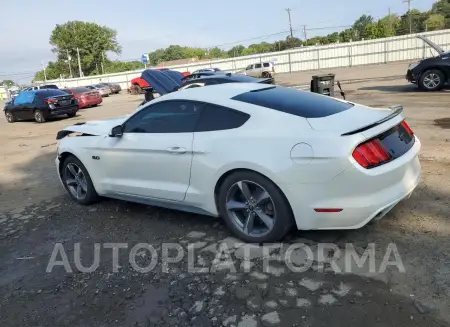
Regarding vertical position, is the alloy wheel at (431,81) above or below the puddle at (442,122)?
above

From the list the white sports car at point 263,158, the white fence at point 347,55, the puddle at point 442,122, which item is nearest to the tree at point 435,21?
the white fence at point 347,55

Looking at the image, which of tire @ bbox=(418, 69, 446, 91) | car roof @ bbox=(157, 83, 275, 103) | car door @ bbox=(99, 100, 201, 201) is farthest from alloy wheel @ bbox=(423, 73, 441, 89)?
car door @ bbox=(99, 100, 201, 201)

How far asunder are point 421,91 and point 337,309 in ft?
45.3

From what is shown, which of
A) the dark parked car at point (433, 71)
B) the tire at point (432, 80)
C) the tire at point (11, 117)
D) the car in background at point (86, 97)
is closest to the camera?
the dark parked car at point (433, 71)

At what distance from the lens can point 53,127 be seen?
15.7 meters

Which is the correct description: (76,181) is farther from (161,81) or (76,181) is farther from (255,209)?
(161,81)

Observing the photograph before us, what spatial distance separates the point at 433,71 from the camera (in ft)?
46.5

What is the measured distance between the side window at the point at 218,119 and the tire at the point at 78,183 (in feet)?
6.40

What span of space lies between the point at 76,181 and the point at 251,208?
2.78 meters

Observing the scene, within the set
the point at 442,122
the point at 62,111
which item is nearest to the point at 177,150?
the point at 442,122

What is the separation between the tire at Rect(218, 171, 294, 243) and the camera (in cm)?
360

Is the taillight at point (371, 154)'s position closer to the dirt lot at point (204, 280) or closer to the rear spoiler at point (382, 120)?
the rear spoiler at point (382, 120)

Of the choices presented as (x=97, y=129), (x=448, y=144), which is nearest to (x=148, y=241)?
(x=97, y=129)

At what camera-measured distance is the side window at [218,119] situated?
3.89 m
